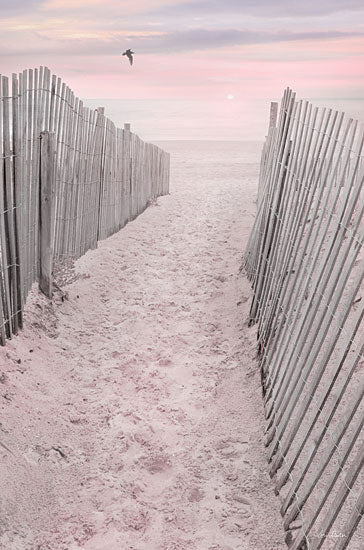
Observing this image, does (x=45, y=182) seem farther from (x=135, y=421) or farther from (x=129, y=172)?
(x=129, y=172)

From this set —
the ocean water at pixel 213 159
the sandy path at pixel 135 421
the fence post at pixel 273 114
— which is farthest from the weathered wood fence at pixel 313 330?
the ocean water at pixel 213 159

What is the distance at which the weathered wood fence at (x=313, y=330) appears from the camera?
7.64ft

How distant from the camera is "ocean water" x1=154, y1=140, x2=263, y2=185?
1553 cm

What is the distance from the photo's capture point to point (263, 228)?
504cm

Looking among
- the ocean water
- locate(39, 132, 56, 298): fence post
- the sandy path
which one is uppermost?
locate(39, 132, 56, 298): fence post

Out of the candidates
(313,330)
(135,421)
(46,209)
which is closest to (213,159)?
(46,209)

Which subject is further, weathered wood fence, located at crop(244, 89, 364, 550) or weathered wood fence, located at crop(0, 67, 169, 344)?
weathered wood fence, located at crop(0, 67, 169, 344)

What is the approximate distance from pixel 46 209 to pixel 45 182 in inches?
8.5

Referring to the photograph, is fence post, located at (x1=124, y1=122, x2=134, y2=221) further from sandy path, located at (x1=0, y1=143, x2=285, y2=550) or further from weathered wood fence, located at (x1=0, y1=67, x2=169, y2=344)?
sandy path, located at (x1=0, y1=143, x2=285, y2=550)

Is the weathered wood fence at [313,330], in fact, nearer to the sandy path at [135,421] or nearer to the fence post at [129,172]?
the sandy path at [135,421]

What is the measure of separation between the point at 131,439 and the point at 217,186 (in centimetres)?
971

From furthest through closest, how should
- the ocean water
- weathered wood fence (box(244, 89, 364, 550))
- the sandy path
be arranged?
the ocean water, the sandy path, weathered wood fence (box(244, 89, 364, 550))

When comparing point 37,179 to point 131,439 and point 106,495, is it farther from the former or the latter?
point 106,495

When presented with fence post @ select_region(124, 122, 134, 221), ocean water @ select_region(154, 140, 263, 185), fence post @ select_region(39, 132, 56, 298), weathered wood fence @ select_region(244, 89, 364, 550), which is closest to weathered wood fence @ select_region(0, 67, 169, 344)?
fence post @ select_region(39, 132, 56, 298)
